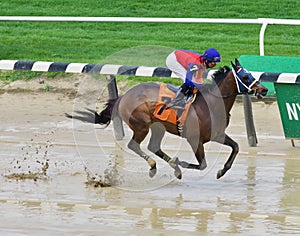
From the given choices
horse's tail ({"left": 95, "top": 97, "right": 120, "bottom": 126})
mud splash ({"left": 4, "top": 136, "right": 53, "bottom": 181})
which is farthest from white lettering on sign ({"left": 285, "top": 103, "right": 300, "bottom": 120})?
mud splash ({"left": 4, "top": 136, "right": 53, "bottom": 181})

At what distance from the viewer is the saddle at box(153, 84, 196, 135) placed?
8602mm

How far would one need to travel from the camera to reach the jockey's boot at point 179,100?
8.57 metres

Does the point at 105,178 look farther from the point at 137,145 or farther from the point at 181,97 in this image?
the point at 181,97

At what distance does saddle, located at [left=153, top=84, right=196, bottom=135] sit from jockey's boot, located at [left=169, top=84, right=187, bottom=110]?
32mm

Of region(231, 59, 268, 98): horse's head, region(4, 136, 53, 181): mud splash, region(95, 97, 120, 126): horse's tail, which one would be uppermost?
region(231, 59, 268, 98): horse's head

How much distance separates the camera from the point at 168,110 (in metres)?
8.63

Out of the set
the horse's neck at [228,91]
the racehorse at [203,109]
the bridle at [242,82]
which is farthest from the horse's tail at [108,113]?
the bridle at [242,82]

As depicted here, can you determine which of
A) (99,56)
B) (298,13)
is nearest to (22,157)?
(99,56)

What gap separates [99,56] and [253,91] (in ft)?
21.1

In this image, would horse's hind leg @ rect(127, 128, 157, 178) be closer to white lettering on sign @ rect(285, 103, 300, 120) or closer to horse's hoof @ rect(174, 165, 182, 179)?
horse's hoof @ rect(174, 165, 182, 179)

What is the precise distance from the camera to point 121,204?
7.89 metres

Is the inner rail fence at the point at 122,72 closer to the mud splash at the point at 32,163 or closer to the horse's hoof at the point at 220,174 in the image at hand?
the mud splash at the point at 32,163

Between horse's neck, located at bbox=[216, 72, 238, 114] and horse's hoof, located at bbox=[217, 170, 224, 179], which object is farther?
horse's hoof, located at bbox=[217, 170, 224, 179]

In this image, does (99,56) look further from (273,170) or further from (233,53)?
(273,170)
